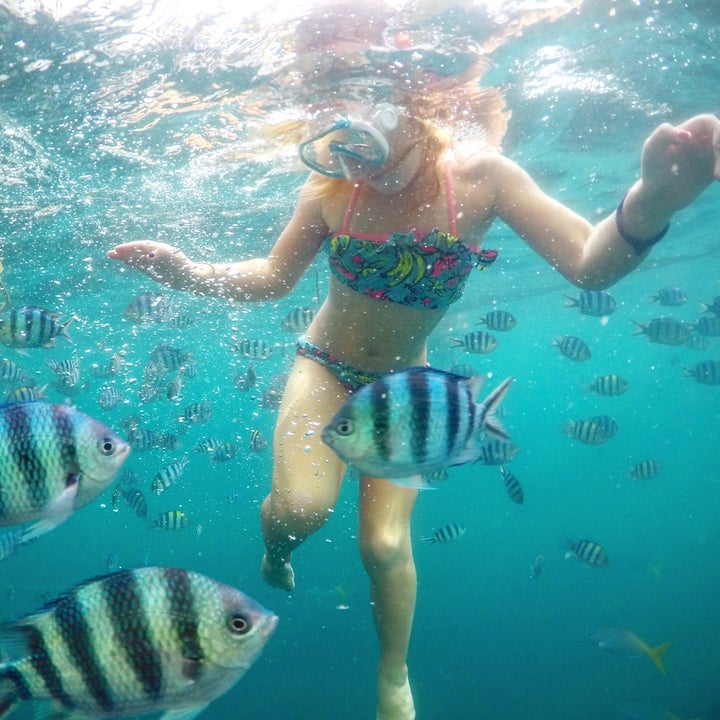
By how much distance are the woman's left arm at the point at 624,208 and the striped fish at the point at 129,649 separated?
3.18 meters

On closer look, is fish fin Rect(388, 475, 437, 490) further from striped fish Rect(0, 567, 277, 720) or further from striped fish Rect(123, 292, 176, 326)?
striped fish Rect(123, 292, 176, 326)

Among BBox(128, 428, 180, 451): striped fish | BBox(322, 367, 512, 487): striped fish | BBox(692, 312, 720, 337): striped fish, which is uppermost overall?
BBox(322, 367, 512, 487): striped fish

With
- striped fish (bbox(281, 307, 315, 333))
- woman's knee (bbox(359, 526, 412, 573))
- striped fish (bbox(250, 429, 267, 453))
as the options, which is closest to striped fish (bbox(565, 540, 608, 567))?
woman's knee (bbox(359, 526, 412, 573))

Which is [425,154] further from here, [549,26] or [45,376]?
[45,376]

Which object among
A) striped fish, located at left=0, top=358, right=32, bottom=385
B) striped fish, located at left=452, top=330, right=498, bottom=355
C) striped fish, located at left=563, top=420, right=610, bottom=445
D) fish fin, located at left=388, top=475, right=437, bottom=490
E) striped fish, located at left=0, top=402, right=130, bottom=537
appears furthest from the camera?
striped fish, located at left=563, top=420, right=610, bottom=445

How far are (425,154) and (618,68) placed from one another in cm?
879

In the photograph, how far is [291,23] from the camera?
8320 millimetres

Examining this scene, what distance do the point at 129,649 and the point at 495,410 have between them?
162 cm

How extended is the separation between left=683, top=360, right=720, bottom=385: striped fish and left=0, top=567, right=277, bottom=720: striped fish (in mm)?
12356

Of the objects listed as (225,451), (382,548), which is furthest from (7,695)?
(225,451)

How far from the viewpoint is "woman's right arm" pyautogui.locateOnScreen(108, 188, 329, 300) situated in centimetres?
515

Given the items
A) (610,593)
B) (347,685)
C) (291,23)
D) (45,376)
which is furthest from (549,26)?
(45,376)

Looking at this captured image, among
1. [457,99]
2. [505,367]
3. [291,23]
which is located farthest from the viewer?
[505,367]

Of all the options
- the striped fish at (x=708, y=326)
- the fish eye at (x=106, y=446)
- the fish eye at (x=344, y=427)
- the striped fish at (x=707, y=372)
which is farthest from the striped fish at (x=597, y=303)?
the fish eye at (x=106, y=446)
